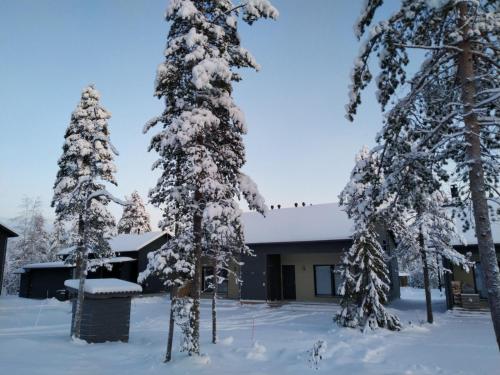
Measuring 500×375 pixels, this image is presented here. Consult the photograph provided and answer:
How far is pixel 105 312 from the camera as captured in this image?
14555 mm

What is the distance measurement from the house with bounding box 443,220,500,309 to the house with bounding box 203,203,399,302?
5465 millimetres

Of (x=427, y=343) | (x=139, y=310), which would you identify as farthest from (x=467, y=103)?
(x=139, y=310)

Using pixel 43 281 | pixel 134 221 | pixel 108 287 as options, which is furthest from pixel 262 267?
pixel 134 221

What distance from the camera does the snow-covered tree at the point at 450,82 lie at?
7492mm

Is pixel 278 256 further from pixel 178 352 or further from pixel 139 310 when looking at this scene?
pixel 178 352

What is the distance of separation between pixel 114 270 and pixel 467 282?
2849 cm

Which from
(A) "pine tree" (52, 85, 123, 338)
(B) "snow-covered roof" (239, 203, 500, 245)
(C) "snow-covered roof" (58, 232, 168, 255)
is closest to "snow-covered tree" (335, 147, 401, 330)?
(B) "snow-covered roof" (239, 203, 500, 245)

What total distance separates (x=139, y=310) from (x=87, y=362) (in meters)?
14.2

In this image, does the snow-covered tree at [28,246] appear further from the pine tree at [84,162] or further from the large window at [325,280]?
the large window at [325,280]

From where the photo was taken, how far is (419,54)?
912cm

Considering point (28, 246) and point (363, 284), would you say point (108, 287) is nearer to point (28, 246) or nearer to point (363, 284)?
point (363, 284)

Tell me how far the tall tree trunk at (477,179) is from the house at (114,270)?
29183 mm

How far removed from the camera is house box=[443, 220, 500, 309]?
21.2 m

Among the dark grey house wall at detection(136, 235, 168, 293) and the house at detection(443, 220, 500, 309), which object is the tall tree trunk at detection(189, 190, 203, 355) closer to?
the house at detection(443, 220, 500, 309)
